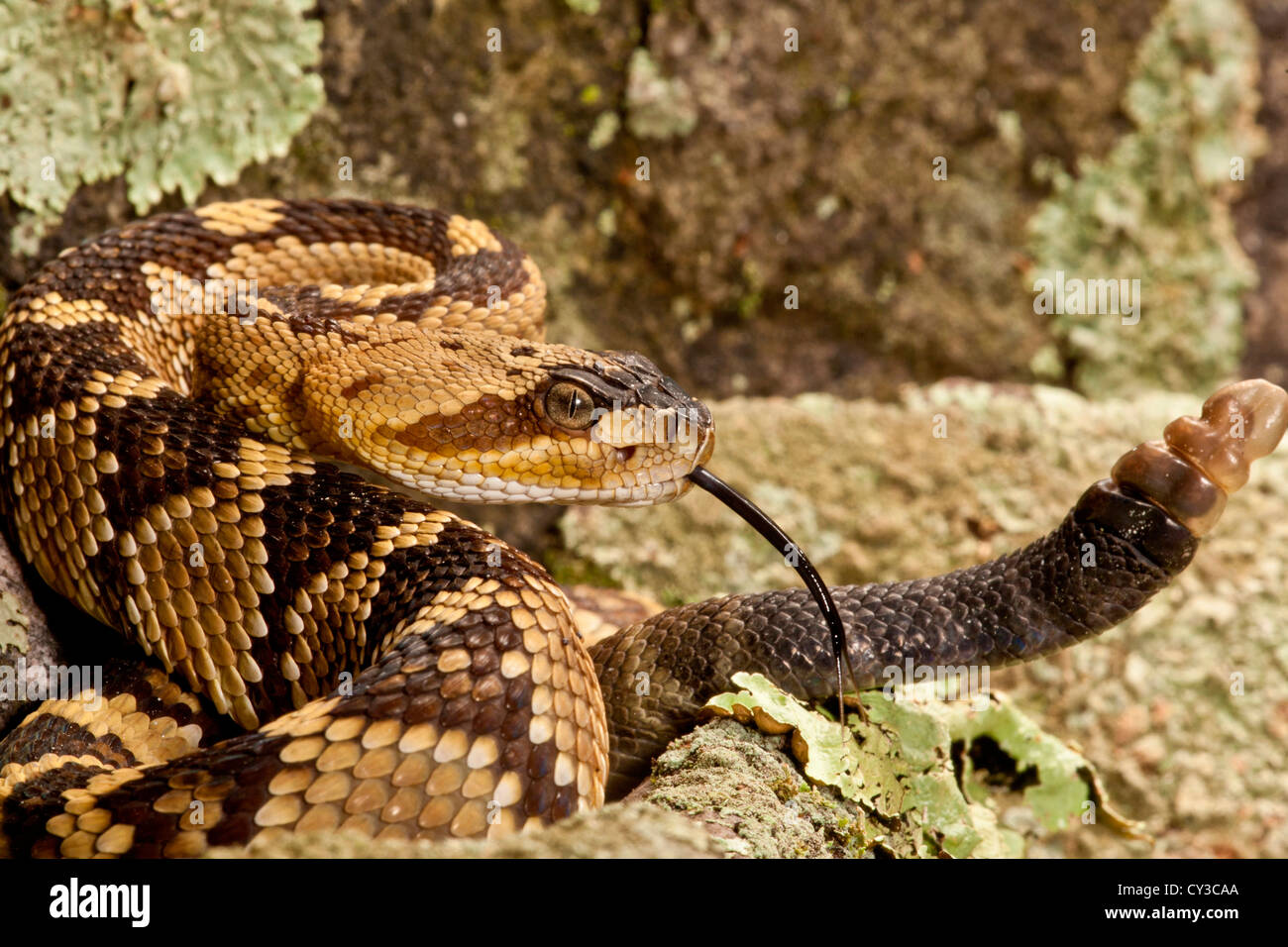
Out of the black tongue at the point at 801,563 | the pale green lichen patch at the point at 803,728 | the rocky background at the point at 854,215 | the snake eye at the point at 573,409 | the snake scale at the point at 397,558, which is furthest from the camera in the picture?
the rocky background at the point at 854,215

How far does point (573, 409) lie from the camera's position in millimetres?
3074

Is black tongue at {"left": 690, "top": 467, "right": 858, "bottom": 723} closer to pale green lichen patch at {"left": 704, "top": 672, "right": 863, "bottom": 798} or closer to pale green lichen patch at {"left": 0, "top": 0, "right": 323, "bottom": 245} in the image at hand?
pale green lichen patch at {"left": 704, "top": 672, "right": 863, "bottom": 798}

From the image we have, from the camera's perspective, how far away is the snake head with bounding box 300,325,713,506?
308cm

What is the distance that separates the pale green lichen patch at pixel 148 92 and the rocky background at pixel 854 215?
1 centimetres

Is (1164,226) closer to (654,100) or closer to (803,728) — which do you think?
(654,100)

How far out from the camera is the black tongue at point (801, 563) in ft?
9.68

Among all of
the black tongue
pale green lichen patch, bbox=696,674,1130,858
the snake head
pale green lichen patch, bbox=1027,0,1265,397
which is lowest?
pale green lichen patch, bbox=696,674,1130,858

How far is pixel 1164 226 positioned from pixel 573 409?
389cm

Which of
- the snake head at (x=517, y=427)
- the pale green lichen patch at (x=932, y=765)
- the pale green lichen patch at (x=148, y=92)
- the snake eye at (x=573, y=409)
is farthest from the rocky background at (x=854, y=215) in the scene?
the snake eye at (x=573, y=409)

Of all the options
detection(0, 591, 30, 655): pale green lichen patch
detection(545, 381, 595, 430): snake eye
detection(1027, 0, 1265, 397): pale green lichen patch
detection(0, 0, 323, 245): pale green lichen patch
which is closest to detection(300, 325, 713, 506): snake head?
detection(545, 381, 595, 430): snake eye

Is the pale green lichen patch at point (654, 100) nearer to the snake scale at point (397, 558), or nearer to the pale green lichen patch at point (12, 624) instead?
the snake scale at point (397, 558)

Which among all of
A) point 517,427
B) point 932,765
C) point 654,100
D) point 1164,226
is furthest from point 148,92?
point 1164,226

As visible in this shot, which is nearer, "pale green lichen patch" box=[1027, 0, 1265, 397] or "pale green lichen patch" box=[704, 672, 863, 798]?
"pale green lichen patch" box=[704, 672, 863, 798]
